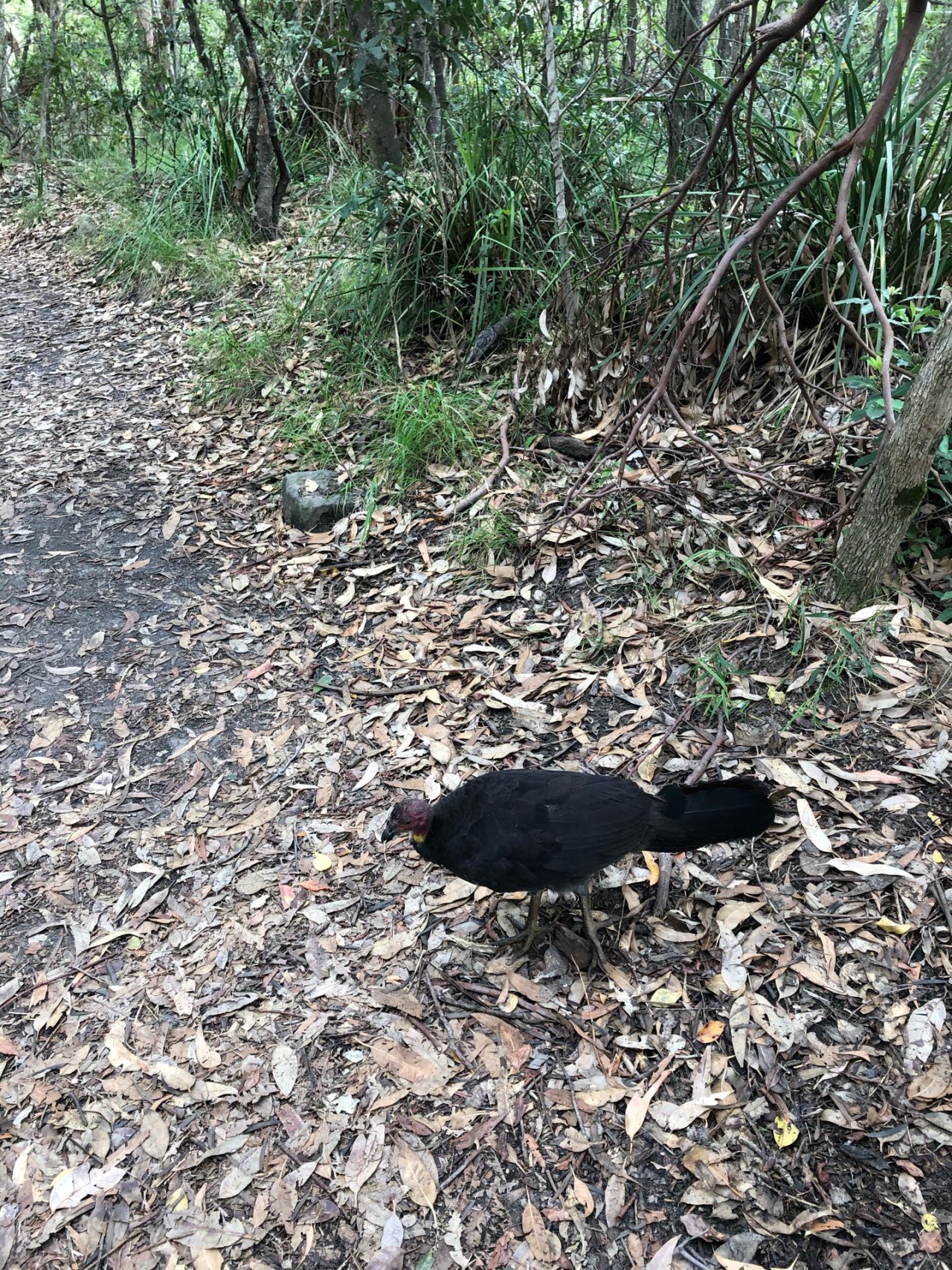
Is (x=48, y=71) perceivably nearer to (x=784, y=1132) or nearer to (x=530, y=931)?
(x=530, y=931)

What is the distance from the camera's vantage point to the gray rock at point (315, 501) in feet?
14.3

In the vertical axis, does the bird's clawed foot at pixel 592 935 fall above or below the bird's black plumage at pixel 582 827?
below

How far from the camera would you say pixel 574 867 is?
227 centimetres

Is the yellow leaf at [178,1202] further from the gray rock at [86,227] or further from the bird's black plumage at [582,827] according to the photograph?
the gray rock at [86,227]

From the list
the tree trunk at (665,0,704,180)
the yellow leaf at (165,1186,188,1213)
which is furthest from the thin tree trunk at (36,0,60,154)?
the yellow leaf at (165,1186,188,1213)

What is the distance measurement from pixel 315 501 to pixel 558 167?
6.47 ft

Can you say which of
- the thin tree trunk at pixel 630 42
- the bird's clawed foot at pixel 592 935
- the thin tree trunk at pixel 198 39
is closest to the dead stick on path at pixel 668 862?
the bird's clawed foot at pixel 592 935

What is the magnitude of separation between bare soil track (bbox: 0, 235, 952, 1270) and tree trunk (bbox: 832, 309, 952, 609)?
0.95ft

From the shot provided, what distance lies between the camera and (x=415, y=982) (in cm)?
249

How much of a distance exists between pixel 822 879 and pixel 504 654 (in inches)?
58.9

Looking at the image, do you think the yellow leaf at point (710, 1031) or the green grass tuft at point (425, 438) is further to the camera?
the green grass tuft at point (425, 438)

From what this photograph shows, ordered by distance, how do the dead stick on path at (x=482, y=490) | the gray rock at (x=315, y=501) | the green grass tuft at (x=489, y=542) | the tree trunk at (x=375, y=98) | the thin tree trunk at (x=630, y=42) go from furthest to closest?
the thin tree trunk at (x=630, y=42) < the tree trunk at (x=375, y=98) < the gray rock at (x=315, y=501) < the dead stick on path at (x=482, y=490) < the green grass tuft at (x=489, y=542)

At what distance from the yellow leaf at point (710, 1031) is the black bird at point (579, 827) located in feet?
1.47

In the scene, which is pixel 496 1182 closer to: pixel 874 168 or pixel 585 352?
pixel 585 352
